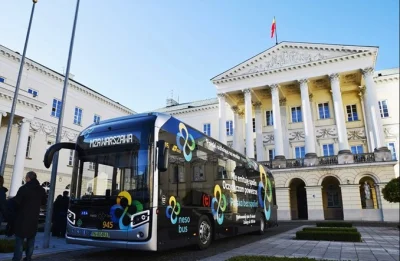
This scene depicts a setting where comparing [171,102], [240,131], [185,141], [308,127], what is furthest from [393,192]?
[171,102]

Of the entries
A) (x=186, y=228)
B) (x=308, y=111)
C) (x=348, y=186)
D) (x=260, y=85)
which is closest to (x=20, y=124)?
(x=186, y=228)

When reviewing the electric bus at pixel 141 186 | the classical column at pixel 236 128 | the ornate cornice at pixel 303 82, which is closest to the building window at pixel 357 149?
the ornate cornice at pixel 303 82

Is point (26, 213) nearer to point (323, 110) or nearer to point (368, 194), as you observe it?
point (368, 194)

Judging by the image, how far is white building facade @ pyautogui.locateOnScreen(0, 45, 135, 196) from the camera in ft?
79.2

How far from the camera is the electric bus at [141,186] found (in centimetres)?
685

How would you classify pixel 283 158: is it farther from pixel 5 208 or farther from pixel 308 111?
pixel 5 208

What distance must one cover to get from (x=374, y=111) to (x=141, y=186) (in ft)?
98.3

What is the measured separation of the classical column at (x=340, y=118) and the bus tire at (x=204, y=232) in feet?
81.4

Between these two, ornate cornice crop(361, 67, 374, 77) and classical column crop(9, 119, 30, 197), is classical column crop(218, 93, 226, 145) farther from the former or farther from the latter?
classical column crop(9, 119, 30, 197)

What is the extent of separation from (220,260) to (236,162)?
4.97 meters

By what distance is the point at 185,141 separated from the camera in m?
8.55

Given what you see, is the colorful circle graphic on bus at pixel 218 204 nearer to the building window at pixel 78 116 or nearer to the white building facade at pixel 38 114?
the white building facade at pixel 38 114

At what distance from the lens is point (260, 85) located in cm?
3556

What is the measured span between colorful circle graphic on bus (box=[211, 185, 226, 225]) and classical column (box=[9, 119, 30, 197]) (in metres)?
19.7
